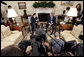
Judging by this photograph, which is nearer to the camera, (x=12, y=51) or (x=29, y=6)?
(x=12, y=51)

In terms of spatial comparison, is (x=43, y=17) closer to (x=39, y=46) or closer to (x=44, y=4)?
(x=44, y=4)

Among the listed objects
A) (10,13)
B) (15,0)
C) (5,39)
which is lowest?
(5,39)

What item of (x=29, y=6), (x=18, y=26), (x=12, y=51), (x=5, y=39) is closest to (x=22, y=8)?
(x=29, y=6)

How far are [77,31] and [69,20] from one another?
197 centimetres

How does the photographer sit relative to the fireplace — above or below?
above

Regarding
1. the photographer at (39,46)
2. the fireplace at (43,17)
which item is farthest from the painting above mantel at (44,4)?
the photographer at (39,46)

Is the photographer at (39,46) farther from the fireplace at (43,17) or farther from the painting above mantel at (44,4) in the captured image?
the fireplace at (43,17)

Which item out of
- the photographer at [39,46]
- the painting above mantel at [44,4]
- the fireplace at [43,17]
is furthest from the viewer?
the fireplace at [43,17]

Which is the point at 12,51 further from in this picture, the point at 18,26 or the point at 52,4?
the point at 52,4

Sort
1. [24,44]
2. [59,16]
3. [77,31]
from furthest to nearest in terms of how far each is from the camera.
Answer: [59,16] < [77,31] < [24,44]

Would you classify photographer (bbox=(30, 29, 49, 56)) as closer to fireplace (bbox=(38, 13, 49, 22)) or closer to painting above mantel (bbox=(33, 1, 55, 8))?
painting above mantel (bbox=(33, 1, 55, 8))

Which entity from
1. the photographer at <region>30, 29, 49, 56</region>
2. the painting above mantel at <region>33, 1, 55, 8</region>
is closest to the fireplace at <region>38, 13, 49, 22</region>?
the painting above mantel at <region>33, 1, 55, 8</region>

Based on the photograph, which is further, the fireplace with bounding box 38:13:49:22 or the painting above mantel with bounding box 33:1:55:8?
the fireplace with bounding box 38:13:49:22

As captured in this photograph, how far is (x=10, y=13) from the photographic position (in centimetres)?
614
